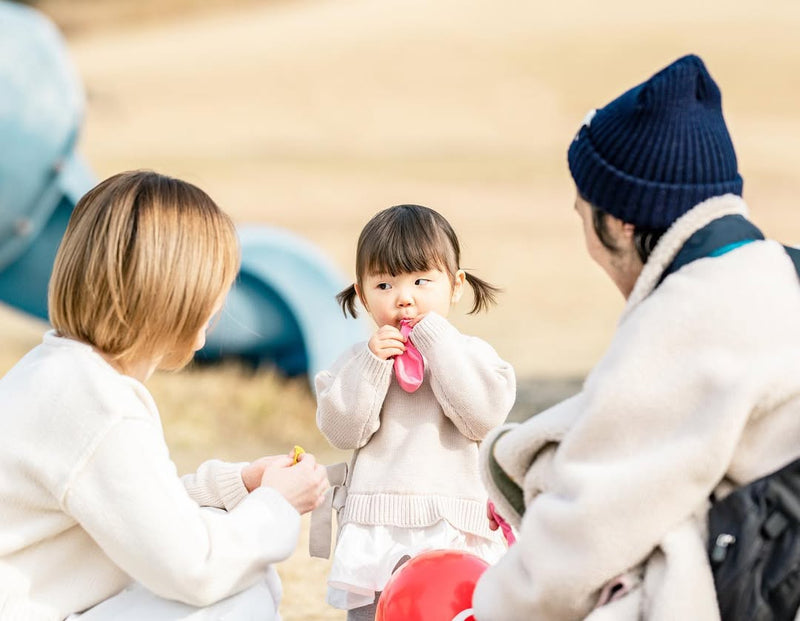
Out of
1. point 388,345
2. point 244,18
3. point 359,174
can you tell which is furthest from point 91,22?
point 388,345

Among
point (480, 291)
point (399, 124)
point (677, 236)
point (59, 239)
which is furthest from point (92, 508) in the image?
point (399, 124)

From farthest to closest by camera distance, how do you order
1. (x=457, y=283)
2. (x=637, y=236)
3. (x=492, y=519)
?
(x=457, y=283), (x=492, y=519), (x=637, y=236)

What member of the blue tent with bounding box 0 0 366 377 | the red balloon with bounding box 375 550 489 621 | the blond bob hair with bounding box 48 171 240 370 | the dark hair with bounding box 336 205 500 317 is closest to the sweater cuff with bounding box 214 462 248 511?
the red balloon with bounding box 375 550 489 621

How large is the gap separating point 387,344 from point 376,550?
1.73ft

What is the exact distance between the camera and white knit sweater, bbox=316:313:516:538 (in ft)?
10.4

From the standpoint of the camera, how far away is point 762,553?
7.07ft

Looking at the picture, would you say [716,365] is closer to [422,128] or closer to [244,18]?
[422,128]

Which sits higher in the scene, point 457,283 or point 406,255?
point 406,255

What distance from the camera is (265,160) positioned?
80.5 feet

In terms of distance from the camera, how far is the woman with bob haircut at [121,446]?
237 cm

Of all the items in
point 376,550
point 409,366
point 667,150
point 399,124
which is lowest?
point 399,124

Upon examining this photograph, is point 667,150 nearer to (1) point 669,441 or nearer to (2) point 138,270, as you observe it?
(1) point 669,441

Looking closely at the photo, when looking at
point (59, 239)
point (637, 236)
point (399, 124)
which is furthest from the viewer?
point (399, 124)

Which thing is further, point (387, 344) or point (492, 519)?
point (387, 344)
